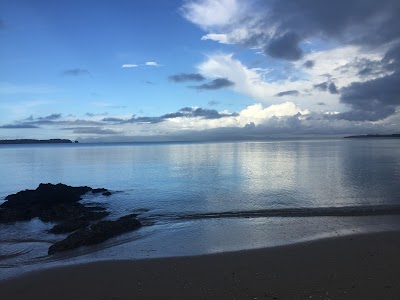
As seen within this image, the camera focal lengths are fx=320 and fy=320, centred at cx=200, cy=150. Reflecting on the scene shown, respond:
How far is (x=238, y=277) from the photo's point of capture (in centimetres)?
1138

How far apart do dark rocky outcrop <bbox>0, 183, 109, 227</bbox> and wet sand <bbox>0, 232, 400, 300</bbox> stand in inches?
355

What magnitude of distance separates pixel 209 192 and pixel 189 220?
499 inches

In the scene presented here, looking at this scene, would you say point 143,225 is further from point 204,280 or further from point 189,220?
point 204,280

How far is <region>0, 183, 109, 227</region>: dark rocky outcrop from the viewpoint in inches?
918

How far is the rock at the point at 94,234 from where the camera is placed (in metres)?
16.0

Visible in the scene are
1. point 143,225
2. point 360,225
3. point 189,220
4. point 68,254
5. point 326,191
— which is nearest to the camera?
point 68,254

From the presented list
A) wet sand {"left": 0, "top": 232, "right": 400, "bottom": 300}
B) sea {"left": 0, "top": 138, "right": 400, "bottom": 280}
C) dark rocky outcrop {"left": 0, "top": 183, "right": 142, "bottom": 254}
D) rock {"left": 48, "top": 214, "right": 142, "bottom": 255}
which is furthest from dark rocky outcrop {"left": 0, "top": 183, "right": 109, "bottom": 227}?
wet sand {"left": 0, "top": 232, "right": 400, "bottom": 300}

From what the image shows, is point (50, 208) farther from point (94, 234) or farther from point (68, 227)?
point (94, 234)

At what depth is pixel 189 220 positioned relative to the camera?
22234 mm

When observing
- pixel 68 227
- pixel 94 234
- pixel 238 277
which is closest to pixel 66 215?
pixel 68 227

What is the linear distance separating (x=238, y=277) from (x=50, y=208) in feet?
67.0

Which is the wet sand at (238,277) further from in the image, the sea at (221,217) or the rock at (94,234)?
the rock at (94,234)

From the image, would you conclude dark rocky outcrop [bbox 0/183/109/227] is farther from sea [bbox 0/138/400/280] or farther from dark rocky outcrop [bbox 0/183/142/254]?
sea [bbox 0/138/400/280]

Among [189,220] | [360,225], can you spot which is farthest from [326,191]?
[189,220]
